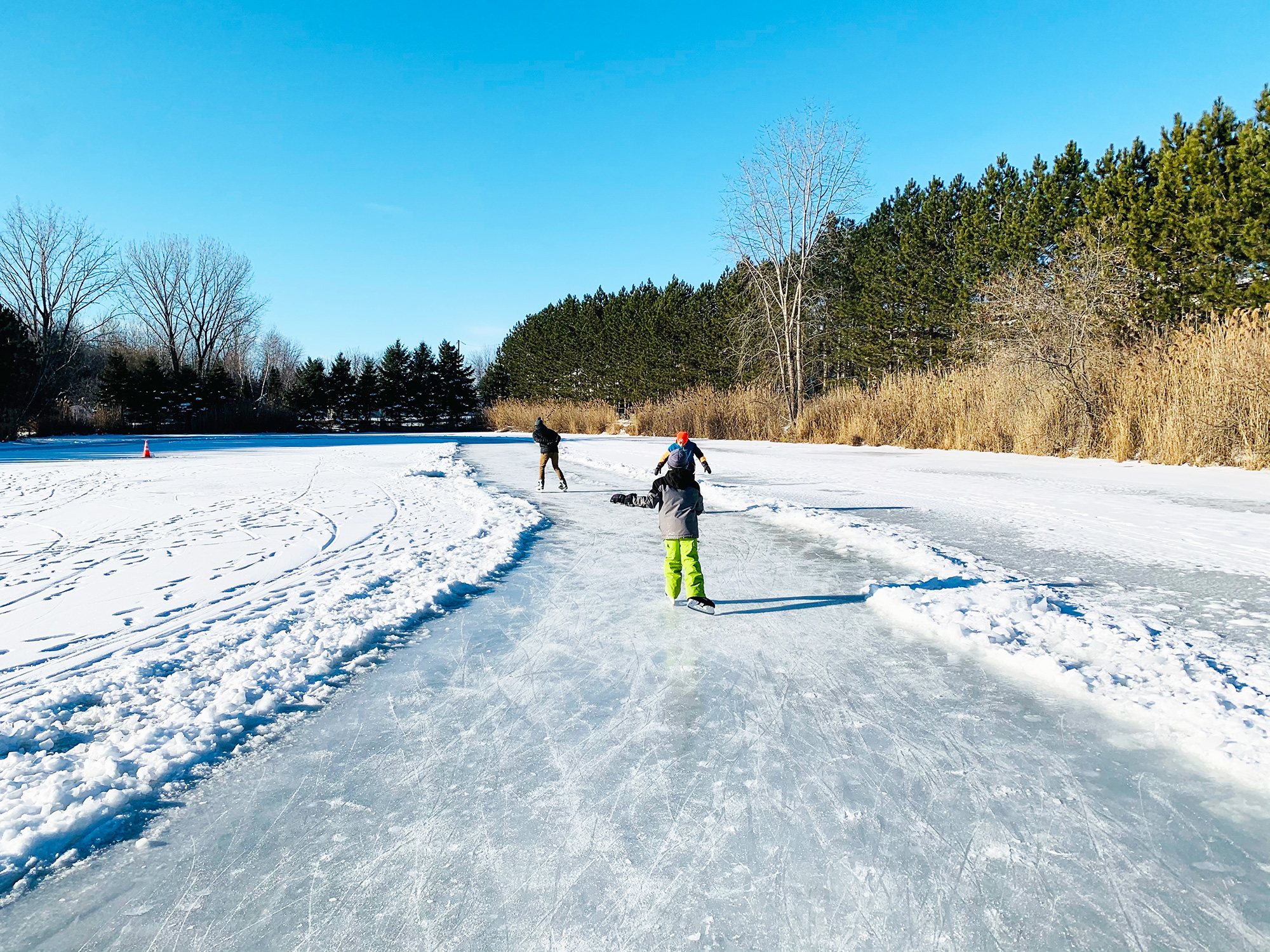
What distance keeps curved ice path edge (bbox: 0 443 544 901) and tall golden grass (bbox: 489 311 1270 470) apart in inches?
531

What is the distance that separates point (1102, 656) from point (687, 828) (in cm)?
271

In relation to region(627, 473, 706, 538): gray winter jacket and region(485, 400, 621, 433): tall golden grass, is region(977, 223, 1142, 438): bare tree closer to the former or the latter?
region(627, 473, 706, 538): gray winter jacket

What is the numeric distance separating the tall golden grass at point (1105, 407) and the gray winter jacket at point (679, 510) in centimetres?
1216

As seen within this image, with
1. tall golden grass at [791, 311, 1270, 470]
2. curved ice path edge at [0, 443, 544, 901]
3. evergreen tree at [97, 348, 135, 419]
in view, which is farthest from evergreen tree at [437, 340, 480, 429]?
curved ice path edge at [0, 443, 544, 901]

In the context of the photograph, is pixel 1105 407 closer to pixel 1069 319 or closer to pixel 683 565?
pixel 1069 319

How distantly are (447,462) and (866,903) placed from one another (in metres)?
18.9

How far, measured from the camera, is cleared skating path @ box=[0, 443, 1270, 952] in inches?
74.1

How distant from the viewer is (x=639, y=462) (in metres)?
17.9

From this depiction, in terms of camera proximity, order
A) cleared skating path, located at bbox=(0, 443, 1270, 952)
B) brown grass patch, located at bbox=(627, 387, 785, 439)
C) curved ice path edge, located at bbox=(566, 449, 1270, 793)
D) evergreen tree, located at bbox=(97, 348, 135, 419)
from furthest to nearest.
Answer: evergreen tree, located at bbox=(97, 348, 135, 419) → brown grass patch, located at bbox=(627, 387, 785, 439) → curved ice path edge, located at bbox=(566, 449, 1270, 793) → cleared skating path, located at bbox=(0, 443, 1270, 952)

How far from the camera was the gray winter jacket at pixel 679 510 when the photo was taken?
4965 millimetres

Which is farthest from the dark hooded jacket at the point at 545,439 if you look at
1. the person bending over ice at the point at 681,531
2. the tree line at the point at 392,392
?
the tree line at the point at 392,392

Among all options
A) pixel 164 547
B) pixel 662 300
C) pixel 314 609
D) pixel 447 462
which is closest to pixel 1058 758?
pixel 314 609

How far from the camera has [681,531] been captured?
16.3 feet

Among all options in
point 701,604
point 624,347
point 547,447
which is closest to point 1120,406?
point 547,447
